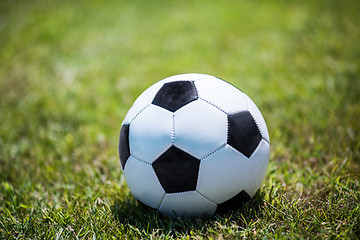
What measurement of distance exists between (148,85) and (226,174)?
112 inches

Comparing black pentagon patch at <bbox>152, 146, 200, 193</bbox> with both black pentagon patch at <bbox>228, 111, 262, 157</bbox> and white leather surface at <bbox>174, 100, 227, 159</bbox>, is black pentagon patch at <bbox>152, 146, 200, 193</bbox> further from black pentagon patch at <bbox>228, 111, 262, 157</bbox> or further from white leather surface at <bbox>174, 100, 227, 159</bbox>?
black pentagon patch at <bbox>228, 111, 262, 157</bbox>

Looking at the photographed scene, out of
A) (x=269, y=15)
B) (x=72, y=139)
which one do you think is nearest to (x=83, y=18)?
(x=269, y=15)

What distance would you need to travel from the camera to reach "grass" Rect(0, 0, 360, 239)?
2283 millimetres

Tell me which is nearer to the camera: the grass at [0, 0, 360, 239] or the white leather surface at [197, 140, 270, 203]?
the white leather surface at [197, 140, 270, 203]

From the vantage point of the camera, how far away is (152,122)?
2.17 meters

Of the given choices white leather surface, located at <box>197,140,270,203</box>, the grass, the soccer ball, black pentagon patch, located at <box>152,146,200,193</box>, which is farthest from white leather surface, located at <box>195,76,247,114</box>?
the grass

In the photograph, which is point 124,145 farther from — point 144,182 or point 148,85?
point 148,85

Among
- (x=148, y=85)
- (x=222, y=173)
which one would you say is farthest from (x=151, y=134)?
(x=148, y=85)

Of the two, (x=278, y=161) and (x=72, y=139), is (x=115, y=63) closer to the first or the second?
(x=72, y=139)

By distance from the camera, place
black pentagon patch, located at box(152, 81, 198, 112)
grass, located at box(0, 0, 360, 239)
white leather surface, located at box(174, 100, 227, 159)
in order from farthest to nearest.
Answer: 1. grass, located at box(0, 0, 360, 239)
2. black pentagon patch, located at box(152, 81, 198, 112)
3. white leather surface, located at box(174, 100, 227, 159)

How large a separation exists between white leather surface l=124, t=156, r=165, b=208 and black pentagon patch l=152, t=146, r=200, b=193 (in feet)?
0.21

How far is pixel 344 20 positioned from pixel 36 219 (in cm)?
638

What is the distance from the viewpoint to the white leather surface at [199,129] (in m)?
2.07

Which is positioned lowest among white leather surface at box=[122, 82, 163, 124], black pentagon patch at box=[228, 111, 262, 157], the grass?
the grass
